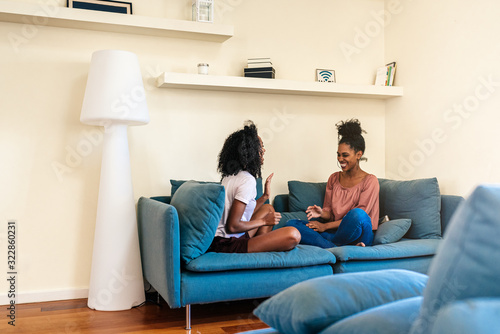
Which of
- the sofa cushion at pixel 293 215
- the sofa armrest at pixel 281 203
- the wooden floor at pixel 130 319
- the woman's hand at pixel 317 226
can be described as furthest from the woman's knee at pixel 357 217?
the wooden floor at pixel 130 319

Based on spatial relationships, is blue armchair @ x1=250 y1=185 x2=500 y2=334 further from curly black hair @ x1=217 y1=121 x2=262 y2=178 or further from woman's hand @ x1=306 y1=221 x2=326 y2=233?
woman's hand @ x1=306 y1=221 x2=326 y2=233

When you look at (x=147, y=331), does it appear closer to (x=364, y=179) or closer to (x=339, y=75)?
(x=364, y=179)

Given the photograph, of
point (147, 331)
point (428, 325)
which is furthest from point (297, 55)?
point (428, 325)

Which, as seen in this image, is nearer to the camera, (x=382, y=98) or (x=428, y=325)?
(x=428, y=325)

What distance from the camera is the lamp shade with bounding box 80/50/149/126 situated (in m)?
3.30

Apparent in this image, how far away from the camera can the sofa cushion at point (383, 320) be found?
1.07 m

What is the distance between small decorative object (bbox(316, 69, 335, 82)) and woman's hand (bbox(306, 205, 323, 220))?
1.23 m

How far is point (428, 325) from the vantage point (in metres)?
0.93

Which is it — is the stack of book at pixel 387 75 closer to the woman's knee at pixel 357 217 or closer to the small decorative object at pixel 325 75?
the small decorative object at pixel 325 75

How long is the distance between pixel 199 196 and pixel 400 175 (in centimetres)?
218

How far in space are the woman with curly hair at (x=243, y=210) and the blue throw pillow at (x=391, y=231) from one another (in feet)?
2.25

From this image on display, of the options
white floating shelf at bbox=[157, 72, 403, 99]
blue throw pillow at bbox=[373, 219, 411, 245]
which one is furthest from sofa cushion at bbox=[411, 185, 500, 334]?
white floating shelf at bbox=[157, 72, 403, 99]

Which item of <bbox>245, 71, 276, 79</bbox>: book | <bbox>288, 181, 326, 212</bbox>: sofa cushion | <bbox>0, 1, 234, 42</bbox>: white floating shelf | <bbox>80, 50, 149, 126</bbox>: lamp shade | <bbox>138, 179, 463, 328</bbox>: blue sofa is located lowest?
<bbox>138, 179, 463, 328</bbox>: blue sofa

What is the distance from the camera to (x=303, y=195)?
396cm
